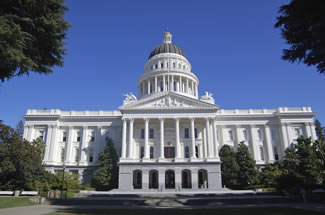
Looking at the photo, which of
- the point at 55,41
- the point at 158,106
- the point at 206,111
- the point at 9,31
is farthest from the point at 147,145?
the point at 9,31

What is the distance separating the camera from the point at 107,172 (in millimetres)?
43156

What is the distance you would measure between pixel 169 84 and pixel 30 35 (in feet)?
156

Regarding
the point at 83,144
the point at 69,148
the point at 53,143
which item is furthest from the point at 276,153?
the point at 53,143

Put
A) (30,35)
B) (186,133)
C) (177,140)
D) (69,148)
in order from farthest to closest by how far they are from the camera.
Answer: (69,148), (186,133), (177,140), (30,35)

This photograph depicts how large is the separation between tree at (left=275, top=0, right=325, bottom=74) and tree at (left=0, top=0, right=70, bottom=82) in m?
14.7

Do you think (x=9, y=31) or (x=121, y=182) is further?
(x=121, y=182)

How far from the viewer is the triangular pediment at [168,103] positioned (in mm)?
45594

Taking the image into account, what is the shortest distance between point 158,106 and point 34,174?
2298 cm

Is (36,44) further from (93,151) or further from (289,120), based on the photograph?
(289,120)

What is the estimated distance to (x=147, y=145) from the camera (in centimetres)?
4428

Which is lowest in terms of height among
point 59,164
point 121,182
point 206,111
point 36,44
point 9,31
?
point 121,182

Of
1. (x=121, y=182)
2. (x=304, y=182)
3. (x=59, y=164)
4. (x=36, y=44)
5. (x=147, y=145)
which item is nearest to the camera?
(x=36, y=44)

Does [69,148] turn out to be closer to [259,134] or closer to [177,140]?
[177,140]

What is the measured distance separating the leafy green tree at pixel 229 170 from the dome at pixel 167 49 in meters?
35.3
